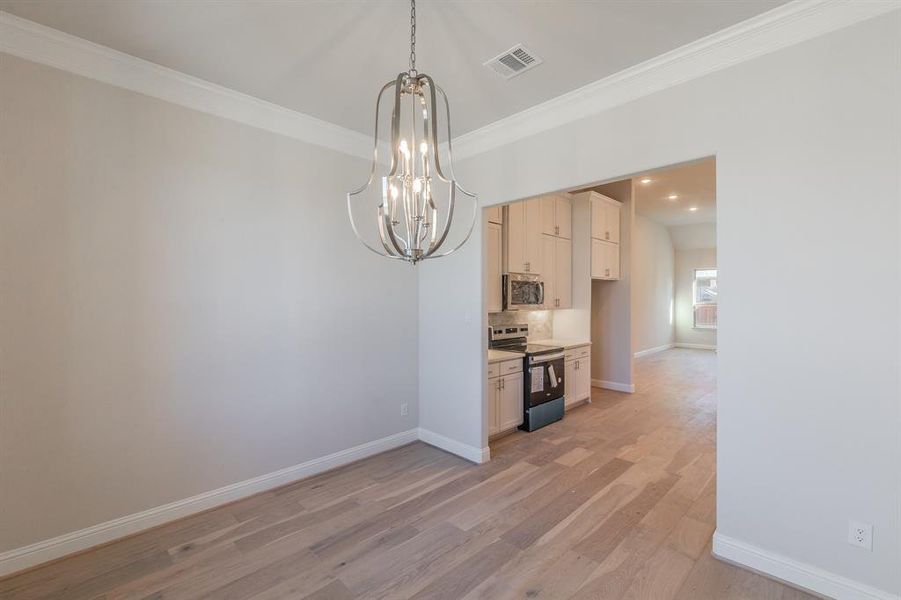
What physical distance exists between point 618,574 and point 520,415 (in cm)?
219

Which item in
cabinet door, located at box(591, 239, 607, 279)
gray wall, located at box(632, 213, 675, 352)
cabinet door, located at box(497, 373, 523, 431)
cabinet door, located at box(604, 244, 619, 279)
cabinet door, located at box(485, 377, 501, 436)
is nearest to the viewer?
cabinet door, located at box(485, 377, 501, 436)

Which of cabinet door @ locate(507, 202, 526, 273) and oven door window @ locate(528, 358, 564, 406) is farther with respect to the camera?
cabinet door @ locate(507, 202, 526, 273)

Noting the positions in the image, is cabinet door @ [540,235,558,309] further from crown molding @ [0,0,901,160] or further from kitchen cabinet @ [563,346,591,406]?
crown molding @ [0,0,901,160]

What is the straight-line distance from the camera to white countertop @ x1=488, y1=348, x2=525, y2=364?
3967 millimetres

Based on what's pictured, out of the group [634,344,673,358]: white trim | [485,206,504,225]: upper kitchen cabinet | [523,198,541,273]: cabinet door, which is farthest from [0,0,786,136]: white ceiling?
[634,344,673,358]: white trim

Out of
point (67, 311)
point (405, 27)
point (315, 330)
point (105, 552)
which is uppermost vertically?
point (405, 27)

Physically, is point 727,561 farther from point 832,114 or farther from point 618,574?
point 832,114

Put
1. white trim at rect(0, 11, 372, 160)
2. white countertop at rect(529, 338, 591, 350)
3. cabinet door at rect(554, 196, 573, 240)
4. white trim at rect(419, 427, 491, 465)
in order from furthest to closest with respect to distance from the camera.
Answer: cabinet door at rect(554, 196, 573, 240) → white countertop at rect(529, 338, 591, 350) → white trim at rect(419, 427, 491, 465) → white trim at rect(0, 11, 372, 160)

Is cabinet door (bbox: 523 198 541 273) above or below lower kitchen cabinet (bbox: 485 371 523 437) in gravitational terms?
above

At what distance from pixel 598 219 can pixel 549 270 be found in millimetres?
1282

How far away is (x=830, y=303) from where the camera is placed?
6.34 ft

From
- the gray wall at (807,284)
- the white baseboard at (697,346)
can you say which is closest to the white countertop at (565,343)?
the gray wall at (807,284)

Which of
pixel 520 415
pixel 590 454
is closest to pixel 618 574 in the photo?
pixel 590 454

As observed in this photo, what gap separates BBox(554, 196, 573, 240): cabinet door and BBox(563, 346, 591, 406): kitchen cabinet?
1653mm
